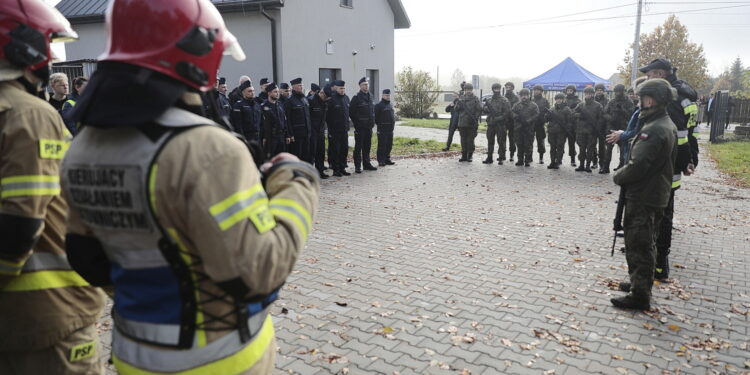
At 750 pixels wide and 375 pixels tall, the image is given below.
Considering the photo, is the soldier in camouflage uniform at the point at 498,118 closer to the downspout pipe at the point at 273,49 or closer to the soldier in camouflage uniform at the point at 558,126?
the soldier in camouflage uniform at the point at 558,126

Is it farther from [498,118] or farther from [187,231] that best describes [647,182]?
[498,118]

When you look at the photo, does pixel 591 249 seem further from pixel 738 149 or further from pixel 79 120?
pixel 738 149

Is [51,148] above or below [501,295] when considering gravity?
above

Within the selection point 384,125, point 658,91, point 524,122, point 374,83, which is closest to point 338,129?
point 384,125

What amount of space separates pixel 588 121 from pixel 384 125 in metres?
5.32

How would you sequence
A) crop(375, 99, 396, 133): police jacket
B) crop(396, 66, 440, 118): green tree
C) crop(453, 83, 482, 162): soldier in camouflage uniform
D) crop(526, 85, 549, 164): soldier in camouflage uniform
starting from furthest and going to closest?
crop(396, 66, 440, 118): green tree → crop(453, 83, 482, 162): soldier in camouflage uniform → crop(526, 85, 549, 164): soldier in camouflage uniform → crop(375, 99, 396, 133): police jacket

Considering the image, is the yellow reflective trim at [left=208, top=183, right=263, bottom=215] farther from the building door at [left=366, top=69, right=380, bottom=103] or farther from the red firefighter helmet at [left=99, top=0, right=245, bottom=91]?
the building door at [left=366, top=69, right=380, bottom=103]

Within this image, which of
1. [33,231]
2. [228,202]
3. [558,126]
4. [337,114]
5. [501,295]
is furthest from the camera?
[558,126]

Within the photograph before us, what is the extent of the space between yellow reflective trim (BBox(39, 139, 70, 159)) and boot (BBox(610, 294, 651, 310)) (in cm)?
488

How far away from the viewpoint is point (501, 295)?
18.1ft

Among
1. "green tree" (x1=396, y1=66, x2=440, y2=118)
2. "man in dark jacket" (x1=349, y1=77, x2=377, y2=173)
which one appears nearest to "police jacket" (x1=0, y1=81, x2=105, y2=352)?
"man in dark jacket" (x1=349, y1=77, x2=377, y2=173)

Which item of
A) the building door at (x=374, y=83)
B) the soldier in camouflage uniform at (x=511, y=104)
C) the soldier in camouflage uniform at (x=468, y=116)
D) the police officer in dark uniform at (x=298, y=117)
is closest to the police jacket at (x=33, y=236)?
the police officer in dark uniform at (x=298, y=117)

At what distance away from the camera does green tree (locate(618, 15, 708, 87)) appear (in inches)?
1839

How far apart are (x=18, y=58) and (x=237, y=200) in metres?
1.52
